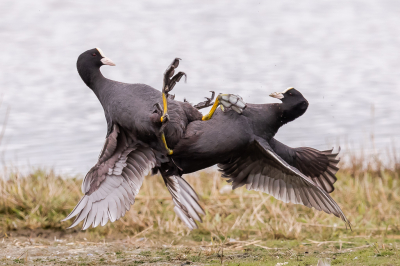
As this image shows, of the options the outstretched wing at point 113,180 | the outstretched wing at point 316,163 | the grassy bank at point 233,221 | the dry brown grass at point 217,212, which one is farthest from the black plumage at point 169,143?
the dry brown grass at point 217,212

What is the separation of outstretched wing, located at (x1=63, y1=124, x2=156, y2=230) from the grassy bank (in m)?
0.70

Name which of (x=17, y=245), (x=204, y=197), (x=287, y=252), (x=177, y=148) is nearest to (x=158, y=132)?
(x=177, y=148)

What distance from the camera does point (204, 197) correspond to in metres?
6.02

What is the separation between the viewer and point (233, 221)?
5480 millimetres

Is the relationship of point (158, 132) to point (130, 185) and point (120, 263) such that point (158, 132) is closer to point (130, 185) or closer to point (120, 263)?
point (130, 185)

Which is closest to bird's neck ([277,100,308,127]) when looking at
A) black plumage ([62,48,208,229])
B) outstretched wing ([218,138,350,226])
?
outstretched wing ([218,138,350,226])

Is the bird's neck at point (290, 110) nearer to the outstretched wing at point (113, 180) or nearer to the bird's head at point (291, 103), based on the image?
the bird's head at point (291, 103)

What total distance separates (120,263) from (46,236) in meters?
1.41

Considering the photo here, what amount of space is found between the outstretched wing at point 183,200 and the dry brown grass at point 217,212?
2.52 feet

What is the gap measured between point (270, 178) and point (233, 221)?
119 centimetres

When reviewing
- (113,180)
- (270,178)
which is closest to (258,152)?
(270,178)

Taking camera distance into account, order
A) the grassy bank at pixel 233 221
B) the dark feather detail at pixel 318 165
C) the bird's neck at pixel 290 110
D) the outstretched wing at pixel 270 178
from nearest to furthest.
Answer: the bird's neck at pixel 290 110
the outstretched wing at pixel 270 178
the grassy bank at pixel 233 221
the dark feather detail at pixel 318 165

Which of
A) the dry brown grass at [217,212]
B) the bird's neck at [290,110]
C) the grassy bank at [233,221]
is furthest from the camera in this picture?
the dry brown grass at [217,212]

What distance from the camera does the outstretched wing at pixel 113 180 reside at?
3.71 metres
